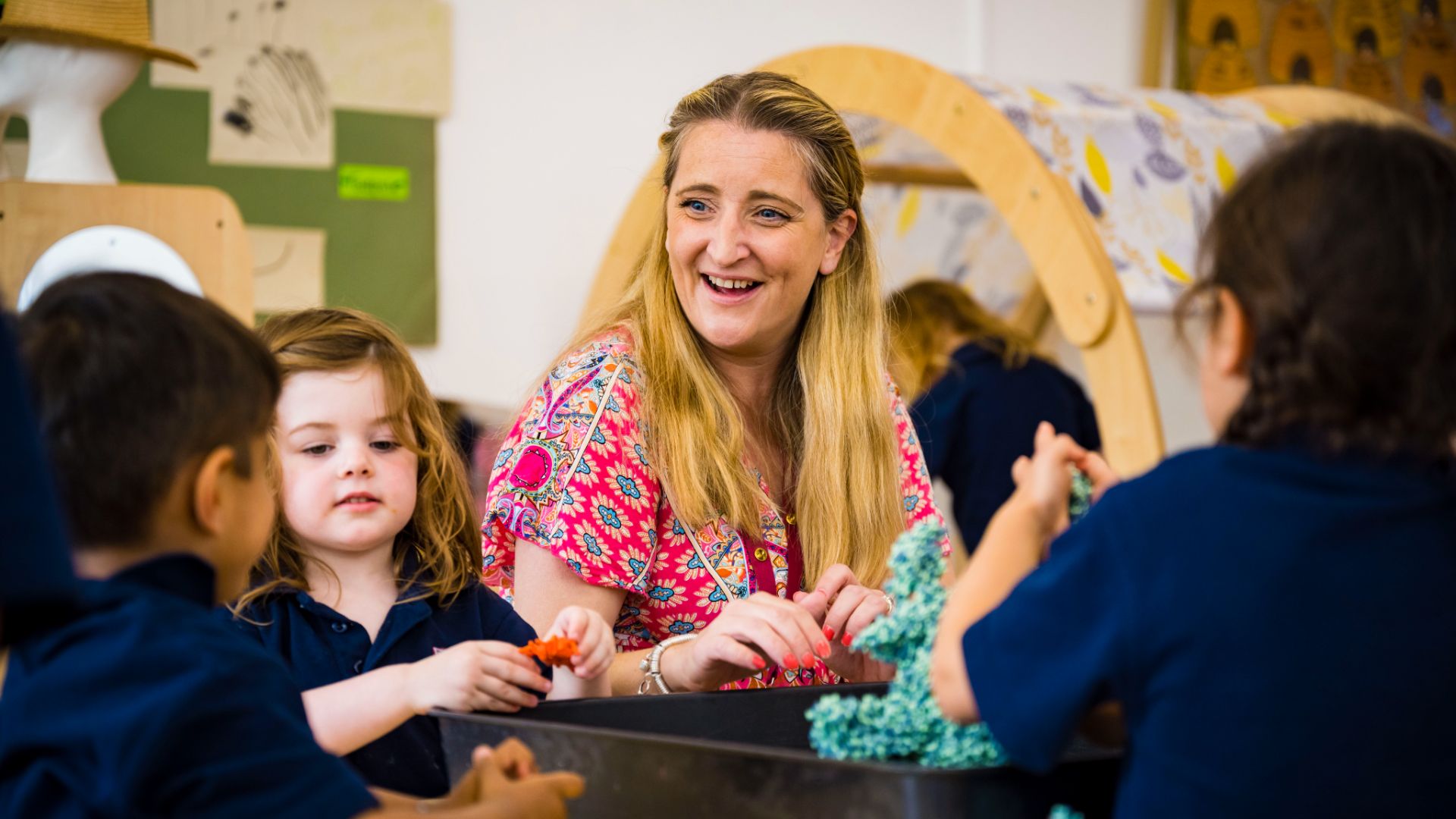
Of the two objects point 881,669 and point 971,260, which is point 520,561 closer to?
point 881,669

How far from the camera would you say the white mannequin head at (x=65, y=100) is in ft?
7.09

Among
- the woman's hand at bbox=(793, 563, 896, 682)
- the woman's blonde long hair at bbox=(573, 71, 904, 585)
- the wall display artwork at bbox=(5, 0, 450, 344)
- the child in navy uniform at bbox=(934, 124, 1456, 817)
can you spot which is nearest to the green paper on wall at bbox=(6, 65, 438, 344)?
the wall display artwork at bbox=(5, 0, 450, 344)

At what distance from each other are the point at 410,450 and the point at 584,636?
30cm

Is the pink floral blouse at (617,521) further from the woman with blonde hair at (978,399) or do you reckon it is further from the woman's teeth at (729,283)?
the woman with blonde hair at (978,399)

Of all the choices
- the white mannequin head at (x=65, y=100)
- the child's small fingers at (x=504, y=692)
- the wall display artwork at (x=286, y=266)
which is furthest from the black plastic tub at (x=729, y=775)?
the wall display artwork at (x=286, y=266)

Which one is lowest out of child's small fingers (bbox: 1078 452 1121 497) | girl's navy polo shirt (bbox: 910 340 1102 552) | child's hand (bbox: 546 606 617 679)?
girl's navy polo shirt (bbox: 910 340 1102 552)

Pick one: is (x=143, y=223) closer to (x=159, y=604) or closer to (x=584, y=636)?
(x=584, y=636)

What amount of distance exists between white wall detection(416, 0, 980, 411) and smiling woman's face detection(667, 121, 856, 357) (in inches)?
75.2

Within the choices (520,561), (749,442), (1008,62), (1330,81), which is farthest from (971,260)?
(520,561)

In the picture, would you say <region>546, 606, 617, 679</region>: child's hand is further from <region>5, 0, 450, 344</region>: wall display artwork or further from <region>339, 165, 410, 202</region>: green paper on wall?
<region>339, 165, 410, 202</region>: green paper on wall

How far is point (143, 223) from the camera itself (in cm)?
214

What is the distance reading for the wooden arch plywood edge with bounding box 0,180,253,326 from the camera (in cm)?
205

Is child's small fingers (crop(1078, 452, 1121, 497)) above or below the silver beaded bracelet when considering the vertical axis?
above

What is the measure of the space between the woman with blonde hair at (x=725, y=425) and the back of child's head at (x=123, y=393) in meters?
0.60
